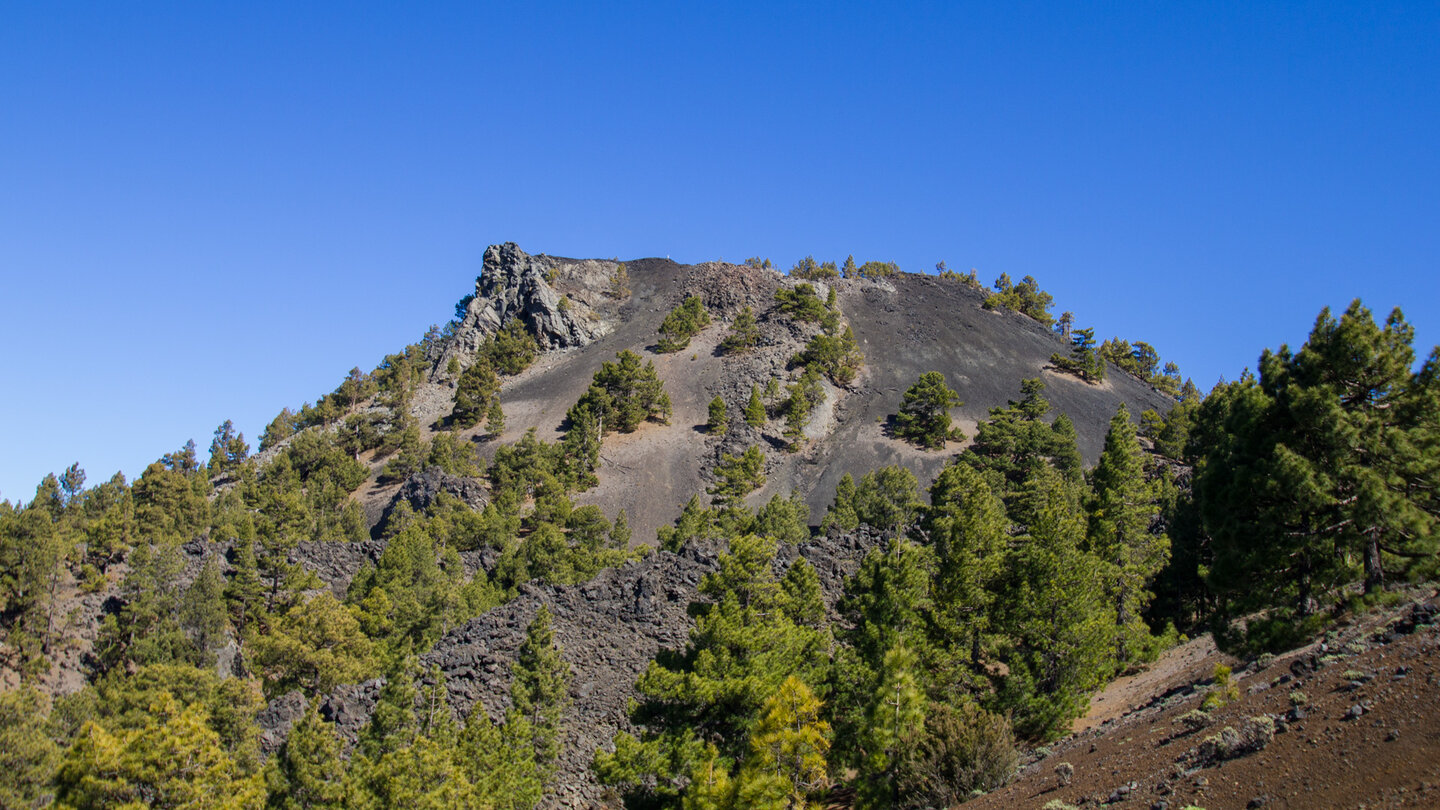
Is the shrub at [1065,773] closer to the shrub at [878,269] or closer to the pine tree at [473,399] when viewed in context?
the pine tree at [473,399]

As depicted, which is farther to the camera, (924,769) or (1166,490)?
(1166,490)

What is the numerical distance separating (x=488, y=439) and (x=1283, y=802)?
3857 inches

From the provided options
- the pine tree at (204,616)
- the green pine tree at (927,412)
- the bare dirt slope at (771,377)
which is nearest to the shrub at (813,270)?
the bare dirt slope at (771,377)

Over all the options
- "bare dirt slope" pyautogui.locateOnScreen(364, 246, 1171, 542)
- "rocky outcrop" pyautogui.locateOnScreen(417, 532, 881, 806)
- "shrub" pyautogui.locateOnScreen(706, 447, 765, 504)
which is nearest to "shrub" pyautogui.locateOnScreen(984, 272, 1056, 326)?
"bare dirt slope" pyautogui.locateOnScreen(364, 246, 1171, 542)

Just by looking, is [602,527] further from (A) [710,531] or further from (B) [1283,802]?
(B) [1283,802]

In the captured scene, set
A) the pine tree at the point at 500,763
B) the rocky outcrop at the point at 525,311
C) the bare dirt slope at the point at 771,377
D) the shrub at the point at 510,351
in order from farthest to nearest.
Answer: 1. the rocky outcrop at the point at 525,311
2. the shrub at the point at 510,351
3. the bare dirt slope at the point at 771,377
4. the pine tree at the point at 500,763

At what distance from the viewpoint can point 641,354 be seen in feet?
420

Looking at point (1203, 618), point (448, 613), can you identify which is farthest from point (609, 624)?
point (1203, 618)

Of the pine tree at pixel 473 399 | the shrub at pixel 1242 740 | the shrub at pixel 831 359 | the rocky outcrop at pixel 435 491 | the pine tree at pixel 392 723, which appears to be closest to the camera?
the shrub at pixel 1242 740

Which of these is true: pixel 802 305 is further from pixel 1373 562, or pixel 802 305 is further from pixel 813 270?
pixel 1373 562

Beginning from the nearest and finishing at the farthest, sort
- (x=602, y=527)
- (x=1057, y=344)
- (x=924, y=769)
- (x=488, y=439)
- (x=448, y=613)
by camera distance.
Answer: (x=924, y=769) → (x=448, y=613) → (x=602, y=527) → (x=488, y=439) → (x=1057, y=344)

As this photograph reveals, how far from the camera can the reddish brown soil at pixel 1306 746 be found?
13.6 metres

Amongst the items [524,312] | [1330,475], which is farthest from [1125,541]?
[524,312]

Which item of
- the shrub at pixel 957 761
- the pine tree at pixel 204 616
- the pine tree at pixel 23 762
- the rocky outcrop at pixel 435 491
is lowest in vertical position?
the shrub at pixel 957 761
